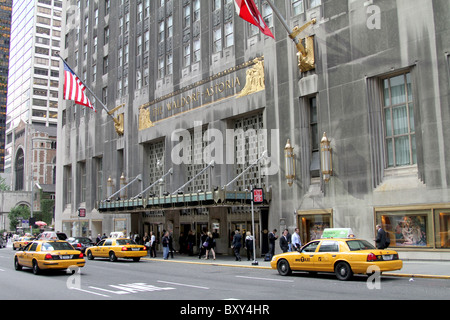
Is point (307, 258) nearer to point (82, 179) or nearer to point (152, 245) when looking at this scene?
point (152, 245)

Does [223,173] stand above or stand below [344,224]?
above

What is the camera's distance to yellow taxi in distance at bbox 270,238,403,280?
15281mm

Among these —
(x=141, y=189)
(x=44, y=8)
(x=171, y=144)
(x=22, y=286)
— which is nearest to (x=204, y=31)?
(x=171, y=144)

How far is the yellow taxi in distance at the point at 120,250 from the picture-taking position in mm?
27312

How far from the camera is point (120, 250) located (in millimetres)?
27438

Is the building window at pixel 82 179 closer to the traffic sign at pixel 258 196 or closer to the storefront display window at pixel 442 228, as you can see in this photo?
the traffic sign at pixel 258 196

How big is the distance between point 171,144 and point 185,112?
306 cm

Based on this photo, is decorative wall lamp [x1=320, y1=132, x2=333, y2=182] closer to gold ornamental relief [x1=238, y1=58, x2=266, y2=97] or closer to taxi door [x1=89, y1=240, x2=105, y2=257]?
gold ornamental relief [x1=238, y1=58, x2=266, y2=97]

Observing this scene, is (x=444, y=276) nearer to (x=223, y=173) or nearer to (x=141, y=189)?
(x=223, y=173)

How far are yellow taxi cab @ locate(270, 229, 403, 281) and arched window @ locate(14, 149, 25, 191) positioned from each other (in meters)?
120

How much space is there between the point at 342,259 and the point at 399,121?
9.64 meters

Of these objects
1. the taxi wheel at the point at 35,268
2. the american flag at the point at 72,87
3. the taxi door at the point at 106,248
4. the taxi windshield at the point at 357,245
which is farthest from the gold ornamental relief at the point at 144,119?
the taxi windshield at the point at 357,245

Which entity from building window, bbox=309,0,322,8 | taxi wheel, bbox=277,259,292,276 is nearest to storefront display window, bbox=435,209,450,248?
Result: taxi wheel, bbox=277,259,292,276
